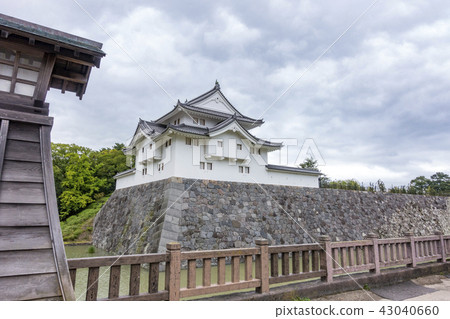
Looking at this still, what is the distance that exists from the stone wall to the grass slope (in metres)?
0.85

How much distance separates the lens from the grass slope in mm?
15094

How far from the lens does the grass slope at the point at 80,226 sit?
1509cm

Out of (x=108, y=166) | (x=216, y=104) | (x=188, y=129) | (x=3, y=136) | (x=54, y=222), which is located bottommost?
(x=54, y=222)

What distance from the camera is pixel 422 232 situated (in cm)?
1625

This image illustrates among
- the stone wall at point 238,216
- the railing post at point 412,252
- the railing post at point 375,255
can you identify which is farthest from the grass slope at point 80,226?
the railing post at point 412,252

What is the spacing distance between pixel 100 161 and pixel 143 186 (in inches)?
444

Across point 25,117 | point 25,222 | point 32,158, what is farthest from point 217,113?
point 25,222

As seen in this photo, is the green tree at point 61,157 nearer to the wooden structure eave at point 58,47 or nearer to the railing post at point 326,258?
the wooden structure eave at point 58,47

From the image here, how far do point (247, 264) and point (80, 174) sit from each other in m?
18.8

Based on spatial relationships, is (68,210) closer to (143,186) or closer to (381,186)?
(143,186)

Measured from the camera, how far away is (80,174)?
737 inches

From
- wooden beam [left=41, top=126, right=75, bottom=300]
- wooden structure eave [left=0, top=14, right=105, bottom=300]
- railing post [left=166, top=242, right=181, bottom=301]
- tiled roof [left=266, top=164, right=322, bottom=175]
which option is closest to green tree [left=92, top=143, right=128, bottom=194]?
tiled roof [left=266, top=164, right=322, bottom=175]

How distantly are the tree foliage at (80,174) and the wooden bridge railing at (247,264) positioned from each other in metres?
17.2

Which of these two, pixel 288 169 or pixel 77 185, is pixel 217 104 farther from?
pixel 77 185
